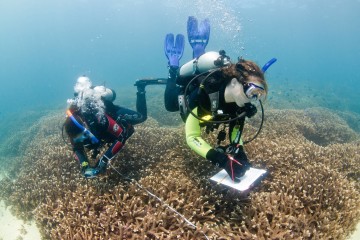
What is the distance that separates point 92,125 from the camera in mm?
5789

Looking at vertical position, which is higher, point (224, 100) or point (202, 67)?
point (202, 67)

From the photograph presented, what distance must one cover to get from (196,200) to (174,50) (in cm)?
464

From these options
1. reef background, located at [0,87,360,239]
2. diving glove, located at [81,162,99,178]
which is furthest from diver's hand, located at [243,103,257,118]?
diving glove, located at [81,162,99,178]

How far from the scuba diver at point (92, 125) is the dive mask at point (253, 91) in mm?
3113

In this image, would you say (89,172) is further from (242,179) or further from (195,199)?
(242,179)

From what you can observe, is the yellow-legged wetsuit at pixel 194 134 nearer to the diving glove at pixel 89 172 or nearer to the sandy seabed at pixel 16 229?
the diving glove at pixel 89 172

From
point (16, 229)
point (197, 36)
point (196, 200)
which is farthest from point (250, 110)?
point (16, 229)

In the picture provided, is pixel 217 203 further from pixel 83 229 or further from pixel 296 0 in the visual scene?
pixel 296 0

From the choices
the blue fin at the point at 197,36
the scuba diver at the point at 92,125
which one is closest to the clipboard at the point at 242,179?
the scuba diver at the point at 92,125

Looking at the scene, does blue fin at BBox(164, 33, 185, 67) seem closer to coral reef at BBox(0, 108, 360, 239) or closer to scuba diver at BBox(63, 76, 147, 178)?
scuba diver at BBox(63, 76, 147, 178)

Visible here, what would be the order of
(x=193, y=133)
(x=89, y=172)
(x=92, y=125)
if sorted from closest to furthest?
(x=193, y=133) < (x=89, y=172) < (x=92, y=125)

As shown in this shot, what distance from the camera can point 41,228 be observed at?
5.93m

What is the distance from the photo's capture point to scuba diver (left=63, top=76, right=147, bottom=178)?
5.54 metres

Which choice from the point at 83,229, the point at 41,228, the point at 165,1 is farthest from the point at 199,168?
the point at 165,1
